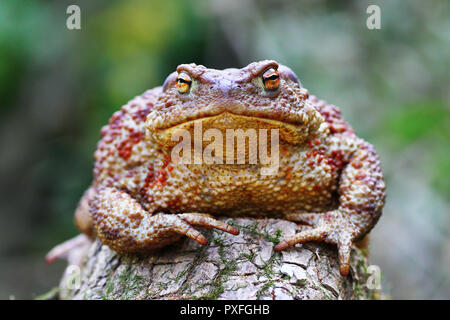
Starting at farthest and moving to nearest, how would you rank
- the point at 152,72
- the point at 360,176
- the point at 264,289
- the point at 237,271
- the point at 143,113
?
the point at 152,72 < the point at 143,113 < the point at 360,176 < the point at 237,271 < the point at 264,289

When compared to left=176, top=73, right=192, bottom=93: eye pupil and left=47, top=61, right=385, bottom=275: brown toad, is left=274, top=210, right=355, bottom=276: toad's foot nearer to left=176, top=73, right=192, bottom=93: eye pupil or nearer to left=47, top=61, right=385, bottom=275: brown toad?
left=47, top=61, right=385, bottom=275: brown toad

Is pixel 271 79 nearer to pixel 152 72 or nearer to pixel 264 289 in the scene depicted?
pixel 264 289

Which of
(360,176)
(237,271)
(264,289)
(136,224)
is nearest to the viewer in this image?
(264,289)

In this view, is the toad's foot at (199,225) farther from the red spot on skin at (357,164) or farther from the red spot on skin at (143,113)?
the red spot on skin at (357,164)

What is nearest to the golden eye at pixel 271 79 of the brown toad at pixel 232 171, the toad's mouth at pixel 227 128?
the brown toad at pixel 232 171

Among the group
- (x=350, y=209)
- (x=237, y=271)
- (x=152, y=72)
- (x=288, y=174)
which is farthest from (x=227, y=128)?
(x=152, y=72)

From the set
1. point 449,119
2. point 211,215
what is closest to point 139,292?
point 211,215

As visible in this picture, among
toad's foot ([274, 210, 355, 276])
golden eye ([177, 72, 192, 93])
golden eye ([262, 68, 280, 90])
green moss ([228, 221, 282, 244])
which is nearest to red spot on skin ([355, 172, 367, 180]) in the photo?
toad's foot ([274, 210, 355, 276])
